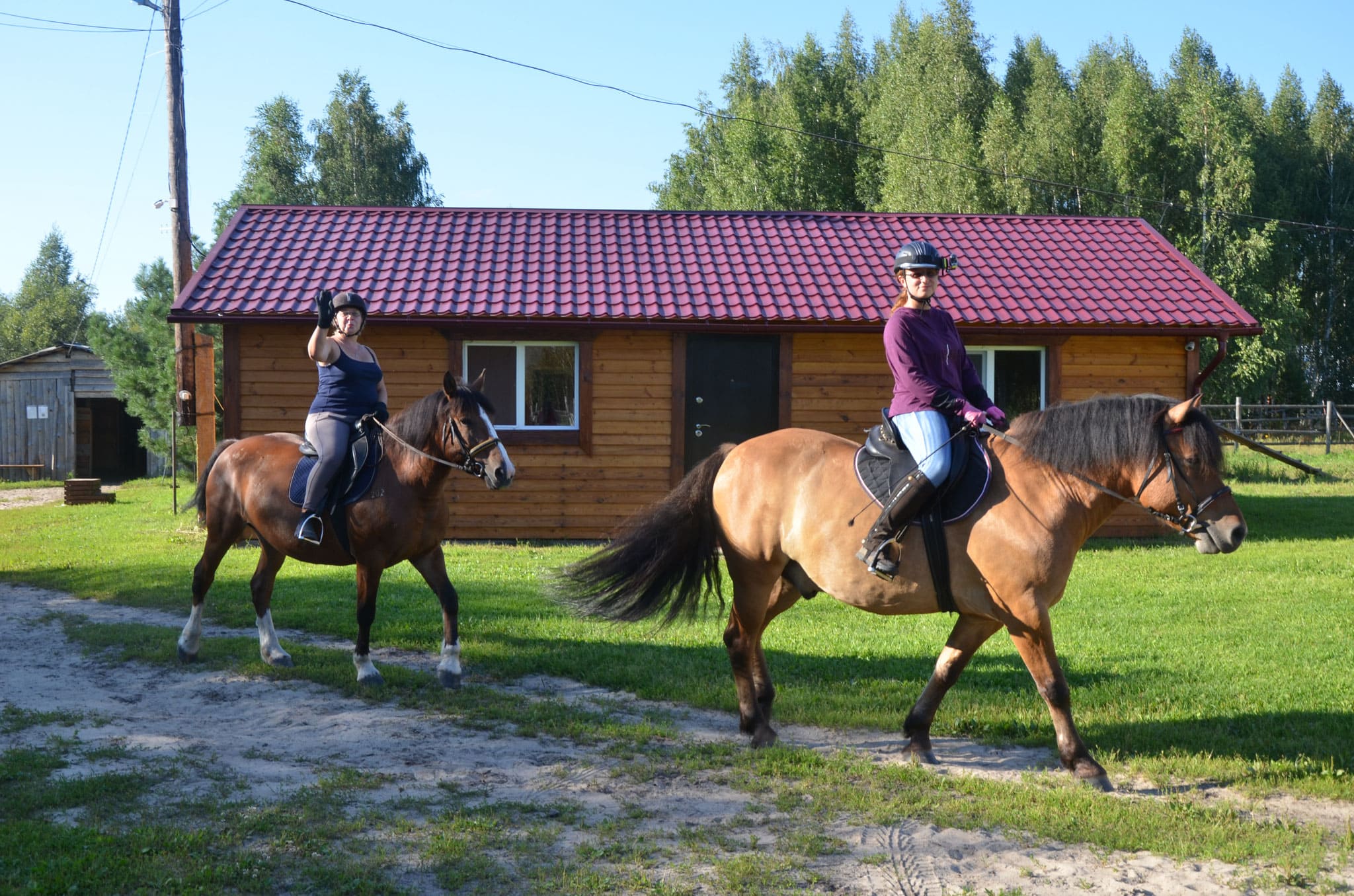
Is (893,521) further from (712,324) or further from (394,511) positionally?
(712,324)

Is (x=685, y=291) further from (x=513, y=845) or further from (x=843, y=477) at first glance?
(x=513, y=845)

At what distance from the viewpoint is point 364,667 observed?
643cm

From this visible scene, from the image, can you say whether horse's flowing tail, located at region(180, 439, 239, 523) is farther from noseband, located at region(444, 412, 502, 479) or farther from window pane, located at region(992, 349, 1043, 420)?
window pane, located at region(992, 349, 1043, 420)

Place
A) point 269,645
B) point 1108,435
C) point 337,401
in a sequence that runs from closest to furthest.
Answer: point 1108,435
point 337,401
point 269,645

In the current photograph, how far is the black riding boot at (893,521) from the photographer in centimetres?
487

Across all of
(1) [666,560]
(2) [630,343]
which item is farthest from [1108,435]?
(2) [630,343]

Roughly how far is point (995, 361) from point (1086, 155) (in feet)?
87.8

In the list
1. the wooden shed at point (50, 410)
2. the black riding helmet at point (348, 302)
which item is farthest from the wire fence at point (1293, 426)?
the wooden shed at point (50, 410)

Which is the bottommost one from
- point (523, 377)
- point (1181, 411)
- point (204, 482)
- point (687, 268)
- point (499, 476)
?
point (204, 482)

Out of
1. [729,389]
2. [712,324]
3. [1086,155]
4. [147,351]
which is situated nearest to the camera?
[712,324]

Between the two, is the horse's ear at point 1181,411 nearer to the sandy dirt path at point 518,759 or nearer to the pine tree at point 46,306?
the sandy dirt path at point 518,759

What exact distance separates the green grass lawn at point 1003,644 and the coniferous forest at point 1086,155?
22.8 metres

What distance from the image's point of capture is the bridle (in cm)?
616

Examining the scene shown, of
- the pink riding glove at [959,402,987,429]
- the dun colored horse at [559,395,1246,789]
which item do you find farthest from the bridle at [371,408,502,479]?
the pink riding glove at [959,402,987,429]
